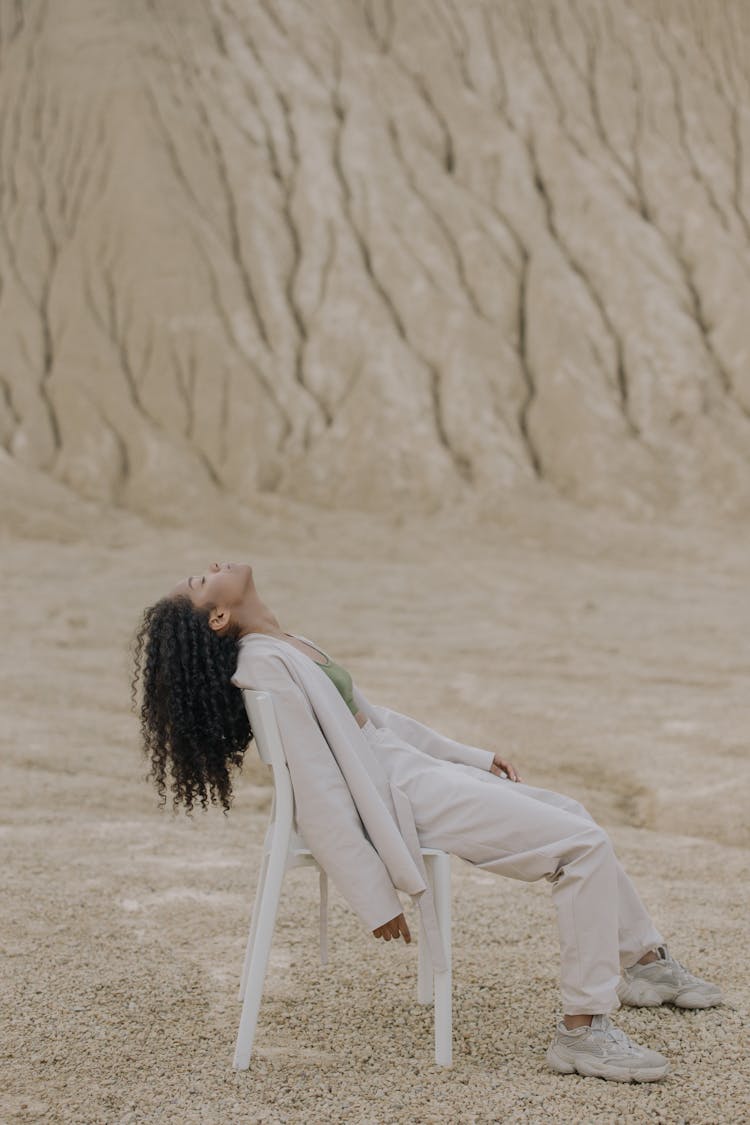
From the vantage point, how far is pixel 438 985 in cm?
322

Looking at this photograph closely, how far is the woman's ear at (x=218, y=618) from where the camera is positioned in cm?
345

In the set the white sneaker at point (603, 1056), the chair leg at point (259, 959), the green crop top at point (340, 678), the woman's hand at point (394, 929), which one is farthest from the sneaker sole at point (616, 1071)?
the green crop top at point (340, 678)

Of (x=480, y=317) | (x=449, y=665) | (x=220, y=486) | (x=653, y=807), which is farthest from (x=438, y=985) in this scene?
(x=480, y=317)

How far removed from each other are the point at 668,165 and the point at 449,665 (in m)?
15.8

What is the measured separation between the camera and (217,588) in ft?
11.4

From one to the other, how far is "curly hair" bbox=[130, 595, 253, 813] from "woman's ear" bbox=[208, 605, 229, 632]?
0.05ft

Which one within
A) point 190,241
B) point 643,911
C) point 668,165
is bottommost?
point 643,911

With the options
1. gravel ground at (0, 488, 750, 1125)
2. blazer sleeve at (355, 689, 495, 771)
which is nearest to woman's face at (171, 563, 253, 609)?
blazer sleeve at (355, 689, 495, 771)

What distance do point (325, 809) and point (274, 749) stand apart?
0.21m

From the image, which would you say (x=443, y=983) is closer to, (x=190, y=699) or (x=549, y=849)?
(x=549, y=849)

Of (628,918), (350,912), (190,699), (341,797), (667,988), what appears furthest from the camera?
(350,912)

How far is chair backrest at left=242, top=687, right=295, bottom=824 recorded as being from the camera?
326cm

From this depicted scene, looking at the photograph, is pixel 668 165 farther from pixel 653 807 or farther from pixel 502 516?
pixel 653 807

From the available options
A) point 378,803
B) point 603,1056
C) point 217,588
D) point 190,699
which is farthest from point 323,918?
point 217,588
